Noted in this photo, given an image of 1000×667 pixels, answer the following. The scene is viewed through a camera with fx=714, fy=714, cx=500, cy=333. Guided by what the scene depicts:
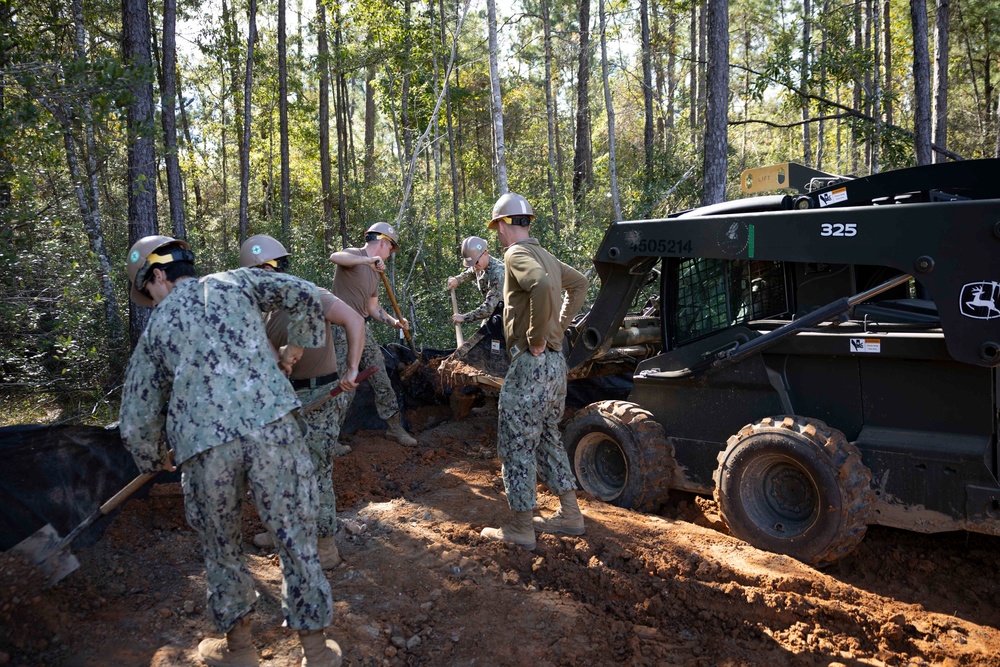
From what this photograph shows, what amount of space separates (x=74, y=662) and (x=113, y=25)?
773 inches

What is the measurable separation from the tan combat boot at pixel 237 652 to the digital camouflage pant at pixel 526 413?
187 cm

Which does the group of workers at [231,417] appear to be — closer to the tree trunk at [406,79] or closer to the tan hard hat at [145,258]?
the tan hard hat at [145,258]

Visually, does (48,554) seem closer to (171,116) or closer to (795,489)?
(795,489)

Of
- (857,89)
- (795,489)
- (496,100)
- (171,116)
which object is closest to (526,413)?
(795,489)

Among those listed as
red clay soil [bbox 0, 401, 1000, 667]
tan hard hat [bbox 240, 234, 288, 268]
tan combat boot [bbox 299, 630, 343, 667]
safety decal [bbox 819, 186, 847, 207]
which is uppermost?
safety decal [bbox 819, 186, 847, 207]

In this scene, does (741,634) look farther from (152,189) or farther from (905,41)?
(905,41)

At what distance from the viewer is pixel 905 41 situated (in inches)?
959

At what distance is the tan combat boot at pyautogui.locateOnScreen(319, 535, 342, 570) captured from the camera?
4.57 m

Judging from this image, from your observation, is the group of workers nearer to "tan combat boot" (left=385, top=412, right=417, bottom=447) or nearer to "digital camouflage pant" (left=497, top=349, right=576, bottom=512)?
"digital camouflage pant" (left=497, top=349, right=576, bottom=512)

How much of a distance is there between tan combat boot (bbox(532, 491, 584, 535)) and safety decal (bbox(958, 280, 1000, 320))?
2.64 m

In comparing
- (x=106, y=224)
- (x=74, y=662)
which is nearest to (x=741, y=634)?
(x=74, y=662)

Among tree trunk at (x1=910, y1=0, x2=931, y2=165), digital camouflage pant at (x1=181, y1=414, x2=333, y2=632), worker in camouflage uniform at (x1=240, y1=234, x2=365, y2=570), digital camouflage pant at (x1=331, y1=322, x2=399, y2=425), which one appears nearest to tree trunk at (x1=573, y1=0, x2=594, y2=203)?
tree trunk at (x1=910, y1=0, x2=931, y2=165)

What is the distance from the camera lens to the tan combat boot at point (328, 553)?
4.57 metres

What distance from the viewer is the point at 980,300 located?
404 centimetres
